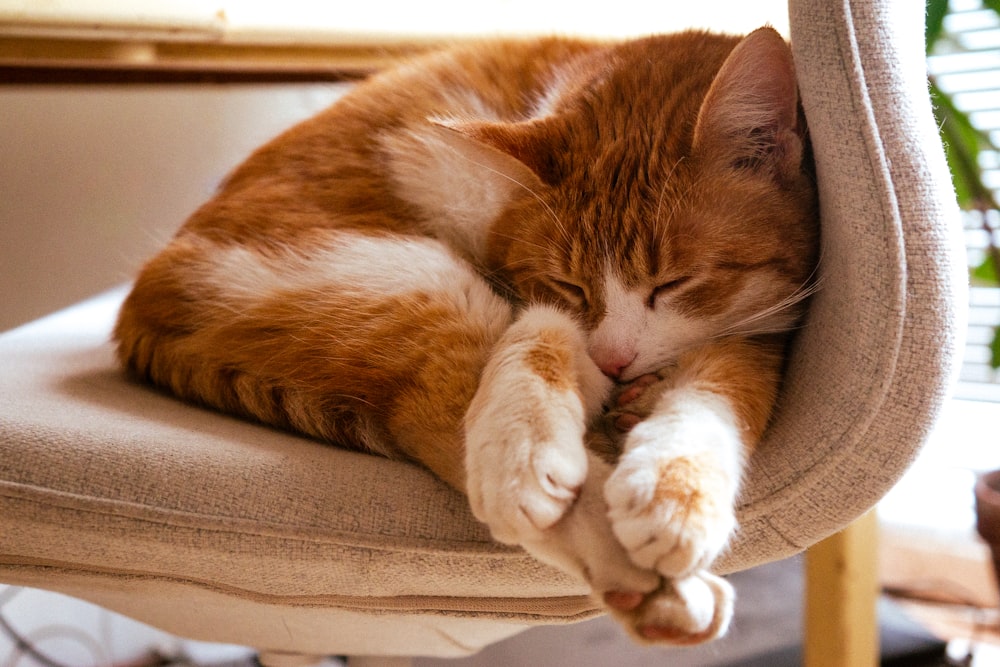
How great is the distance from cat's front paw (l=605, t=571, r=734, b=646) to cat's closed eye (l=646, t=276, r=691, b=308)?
394 mm

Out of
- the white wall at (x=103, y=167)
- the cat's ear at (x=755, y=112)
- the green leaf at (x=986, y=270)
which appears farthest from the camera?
the white wall at (x=103, y=167)

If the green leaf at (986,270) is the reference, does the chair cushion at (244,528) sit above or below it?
above

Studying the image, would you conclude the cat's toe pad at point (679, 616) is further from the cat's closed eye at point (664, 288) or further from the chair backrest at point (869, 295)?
the cat's closed eye at point (664, 288)

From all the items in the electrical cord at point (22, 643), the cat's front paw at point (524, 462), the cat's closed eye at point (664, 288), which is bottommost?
the electrical cord at point (22, 643)

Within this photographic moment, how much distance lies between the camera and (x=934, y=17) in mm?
1459

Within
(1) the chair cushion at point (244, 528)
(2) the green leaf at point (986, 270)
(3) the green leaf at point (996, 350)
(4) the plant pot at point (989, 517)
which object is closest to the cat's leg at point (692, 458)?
(1) the chair cushion at point (244, 528)

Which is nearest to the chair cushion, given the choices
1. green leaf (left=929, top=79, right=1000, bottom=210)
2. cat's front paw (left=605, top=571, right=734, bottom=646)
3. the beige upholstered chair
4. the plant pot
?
the beige upholstered chair

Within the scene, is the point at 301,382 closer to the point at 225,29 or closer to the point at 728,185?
the point at 728,185

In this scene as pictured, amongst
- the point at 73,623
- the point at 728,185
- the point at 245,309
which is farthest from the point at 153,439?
the point at 73,623

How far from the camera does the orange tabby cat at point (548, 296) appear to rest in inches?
27.5

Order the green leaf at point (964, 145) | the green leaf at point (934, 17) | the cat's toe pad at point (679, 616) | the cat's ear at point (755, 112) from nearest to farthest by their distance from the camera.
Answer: the cat's toe pad at point (679, 616) < the cat's ear at point (755, 112) < the green leaf at point (934, 17) < the green leaf at point (964, 145)

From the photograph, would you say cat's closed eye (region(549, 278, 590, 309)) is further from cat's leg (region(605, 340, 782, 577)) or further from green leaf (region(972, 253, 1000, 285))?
green leaf (region(972, 253, 1000, 285))

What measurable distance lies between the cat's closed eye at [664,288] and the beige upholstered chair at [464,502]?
17 centimetres

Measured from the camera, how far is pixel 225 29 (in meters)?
2.04
